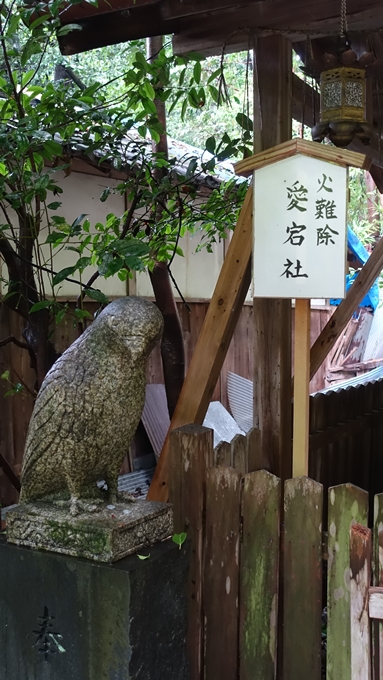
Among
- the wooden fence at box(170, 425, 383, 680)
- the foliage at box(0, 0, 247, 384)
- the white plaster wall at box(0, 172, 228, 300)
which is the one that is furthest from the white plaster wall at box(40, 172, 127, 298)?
the wooden fence at box(170, 425, 383, 680)

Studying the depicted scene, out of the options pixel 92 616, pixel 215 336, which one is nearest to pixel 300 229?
pixel 215 336

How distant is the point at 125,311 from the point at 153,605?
1.10 meters

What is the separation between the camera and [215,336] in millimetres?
3330

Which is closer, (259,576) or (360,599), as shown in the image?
(360,599)

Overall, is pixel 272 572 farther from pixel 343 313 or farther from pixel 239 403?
pixel 239 403

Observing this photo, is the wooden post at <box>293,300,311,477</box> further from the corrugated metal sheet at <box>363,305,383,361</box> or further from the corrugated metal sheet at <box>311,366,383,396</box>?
the corrugated metal sheet at <box>363,305,383,361</box>

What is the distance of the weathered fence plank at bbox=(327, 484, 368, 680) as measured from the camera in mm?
2244

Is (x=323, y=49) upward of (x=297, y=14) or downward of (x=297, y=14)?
upward

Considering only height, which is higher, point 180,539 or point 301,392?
point 301,392

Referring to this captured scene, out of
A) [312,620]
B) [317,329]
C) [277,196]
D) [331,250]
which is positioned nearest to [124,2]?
[277,196]

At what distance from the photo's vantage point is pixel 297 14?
131 inches

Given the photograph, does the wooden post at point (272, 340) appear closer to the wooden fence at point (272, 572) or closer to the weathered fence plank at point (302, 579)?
the wooden fence at point (272, 572)

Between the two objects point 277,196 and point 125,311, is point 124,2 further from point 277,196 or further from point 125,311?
point 125,311

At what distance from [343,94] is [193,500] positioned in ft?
7.10
